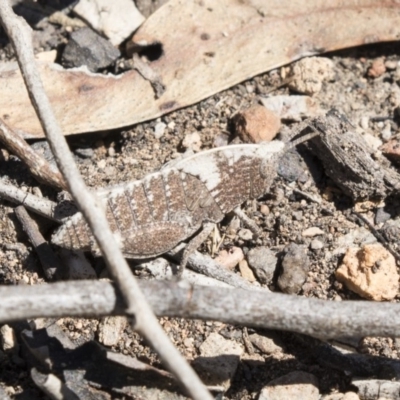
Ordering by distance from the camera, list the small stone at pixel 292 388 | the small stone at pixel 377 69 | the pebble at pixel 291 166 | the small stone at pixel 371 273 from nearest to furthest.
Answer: the small stone at pixel 292 388 < the small stone at pixel 371 273 < the pebble at pixel 291 166 < the small stone at pixel 377 69

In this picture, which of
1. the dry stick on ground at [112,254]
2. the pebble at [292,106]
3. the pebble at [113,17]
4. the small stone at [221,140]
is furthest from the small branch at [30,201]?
the pebble at [292,106]

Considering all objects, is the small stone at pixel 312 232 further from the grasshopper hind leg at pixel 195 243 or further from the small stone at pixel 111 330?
the small stone at pixel 111 330

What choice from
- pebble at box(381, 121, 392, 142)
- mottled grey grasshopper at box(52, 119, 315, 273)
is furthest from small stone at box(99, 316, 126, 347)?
pebble at box(381, 121, 392, 142)

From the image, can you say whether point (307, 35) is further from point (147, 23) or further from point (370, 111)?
point (147, 23)

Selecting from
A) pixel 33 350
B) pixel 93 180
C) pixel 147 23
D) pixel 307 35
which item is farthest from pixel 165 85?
pixel 33 350

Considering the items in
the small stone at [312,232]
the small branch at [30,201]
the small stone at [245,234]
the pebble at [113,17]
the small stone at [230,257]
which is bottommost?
the small stone at [230,257]

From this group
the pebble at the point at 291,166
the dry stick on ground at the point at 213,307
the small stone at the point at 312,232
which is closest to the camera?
the dry stick on ground at the point at 213,307

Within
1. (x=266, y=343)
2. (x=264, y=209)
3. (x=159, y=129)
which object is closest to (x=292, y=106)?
(x=264, y=209)
